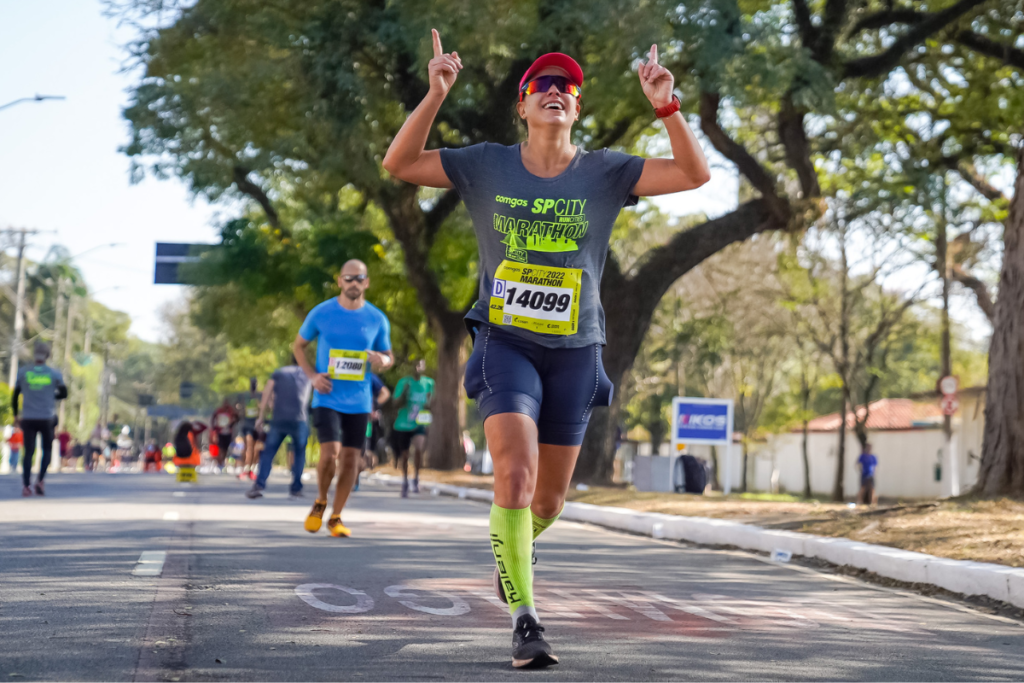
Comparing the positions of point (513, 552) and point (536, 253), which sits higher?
point (536, 253)

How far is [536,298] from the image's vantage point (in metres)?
4.86

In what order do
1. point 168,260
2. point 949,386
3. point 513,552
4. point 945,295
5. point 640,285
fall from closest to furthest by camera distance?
point 513,552, point 640,285, point 949,386, point 945,295, point 168,260

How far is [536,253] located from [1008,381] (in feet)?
25.2

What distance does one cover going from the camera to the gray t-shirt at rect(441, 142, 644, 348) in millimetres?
4883

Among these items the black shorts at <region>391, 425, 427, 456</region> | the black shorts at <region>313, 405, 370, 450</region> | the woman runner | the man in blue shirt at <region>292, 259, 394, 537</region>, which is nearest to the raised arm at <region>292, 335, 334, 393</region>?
the man in blue shirt at <region>292, 259, 394, 537</region>

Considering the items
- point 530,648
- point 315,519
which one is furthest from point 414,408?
point 530,648

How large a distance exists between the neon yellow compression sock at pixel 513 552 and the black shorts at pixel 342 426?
194 inches

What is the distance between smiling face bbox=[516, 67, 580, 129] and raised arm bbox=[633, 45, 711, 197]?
318 millimetres

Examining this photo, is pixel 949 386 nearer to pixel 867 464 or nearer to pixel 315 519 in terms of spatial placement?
pixel 867 464

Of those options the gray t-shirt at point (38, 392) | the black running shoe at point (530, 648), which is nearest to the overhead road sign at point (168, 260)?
the gray t-shirt at point (38, 392)

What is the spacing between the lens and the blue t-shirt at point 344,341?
963cm

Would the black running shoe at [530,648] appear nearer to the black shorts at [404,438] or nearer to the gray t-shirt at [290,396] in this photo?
the gray t-shirt at [290,396]

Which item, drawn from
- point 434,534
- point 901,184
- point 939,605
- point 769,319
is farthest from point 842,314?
point 939,605

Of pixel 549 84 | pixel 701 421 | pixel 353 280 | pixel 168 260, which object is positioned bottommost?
pixel 701 421
